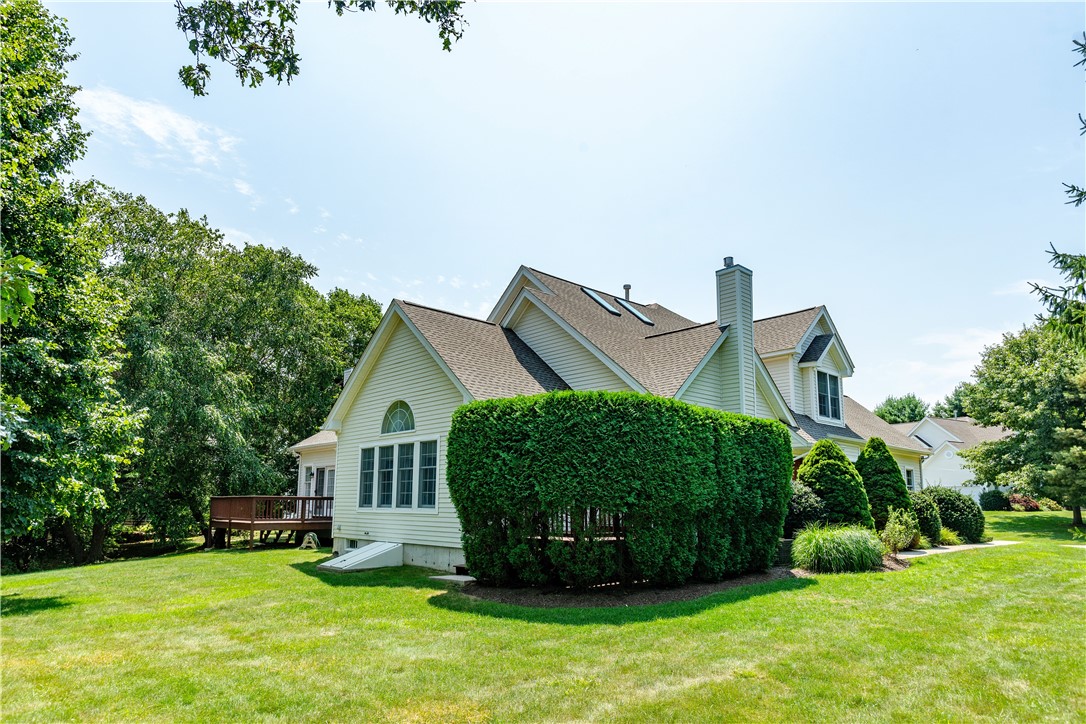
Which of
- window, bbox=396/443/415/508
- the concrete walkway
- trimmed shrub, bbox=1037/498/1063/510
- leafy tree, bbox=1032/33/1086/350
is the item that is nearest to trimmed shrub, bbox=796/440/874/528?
the concrete walkway

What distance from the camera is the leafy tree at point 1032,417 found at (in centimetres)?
2191

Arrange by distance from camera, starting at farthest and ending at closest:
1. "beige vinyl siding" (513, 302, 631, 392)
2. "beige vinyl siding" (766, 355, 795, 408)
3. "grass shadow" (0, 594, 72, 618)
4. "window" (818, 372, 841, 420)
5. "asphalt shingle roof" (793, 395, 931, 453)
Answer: "window" (818, 372, 841, 420)
"beige vinyl siding" (766, 355, 795, 408)
"asphalt shingle roof" (793, 395, 931, 453)
"beige vinyl siding" (513, 302, 631, 392)
"grass shadow" (0, 594, 72, 618)

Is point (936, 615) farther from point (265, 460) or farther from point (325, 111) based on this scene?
point (265, 460)

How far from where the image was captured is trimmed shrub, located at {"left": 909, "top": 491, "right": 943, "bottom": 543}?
53.5ft

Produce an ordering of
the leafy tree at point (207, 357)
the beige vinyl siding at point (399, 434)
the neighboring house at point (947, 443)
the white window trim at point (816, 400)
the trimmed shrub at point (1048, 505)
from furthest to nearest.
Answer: the neighboring house at point (947, 443), the trimmed shrub at point (1048, 505), the leafy tree at point (207, 357), the white window trim at point (816, 400), the beige vinyl siding at point (399, 434)

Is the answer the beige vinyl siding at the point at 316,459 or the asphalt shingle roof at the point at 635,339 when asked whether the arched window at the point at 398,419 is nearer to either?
the asphalt shingle roof at the point at 635,339

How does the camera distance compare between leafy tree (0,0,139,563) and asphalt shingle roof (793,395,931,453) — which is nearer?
leafy tree (0,0,139,563)

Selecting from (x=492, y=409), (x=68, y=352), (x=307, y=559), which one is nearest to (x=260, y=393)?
(x=307, y=559)

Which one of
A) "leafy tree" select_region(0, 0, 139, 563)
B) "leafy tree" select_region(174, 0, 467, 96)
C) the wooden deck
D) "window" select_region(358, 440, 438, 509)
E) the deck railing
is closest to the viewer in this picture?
"leafy tree" select_region(174, 0, 467, 96)

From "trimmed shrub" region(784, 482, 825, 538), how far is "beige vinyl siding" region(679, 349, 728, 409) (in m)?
2.82

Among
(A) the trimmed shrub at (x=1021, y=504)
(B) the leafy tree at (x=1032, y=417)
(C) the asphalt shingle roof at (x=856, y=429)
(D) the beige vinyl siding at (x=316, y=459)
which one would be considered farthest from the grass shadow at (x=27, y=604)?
(A) the trimmed shrub at (x=1021, y=504)

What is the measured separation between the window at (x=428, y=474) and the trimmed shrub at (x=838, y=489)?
27.6 ft

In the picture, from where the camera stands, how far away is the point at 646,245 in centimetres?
1509

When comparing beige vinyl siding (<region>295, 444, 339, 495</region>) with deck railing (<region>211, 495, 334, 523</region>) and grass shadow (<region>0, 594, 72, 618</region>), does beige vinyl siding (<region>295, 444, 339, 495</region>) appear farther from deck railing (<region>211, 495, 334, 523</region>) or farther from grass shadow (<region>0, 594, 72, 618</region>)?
grass shadow (<region>0, 594, 72, 618</region>)
